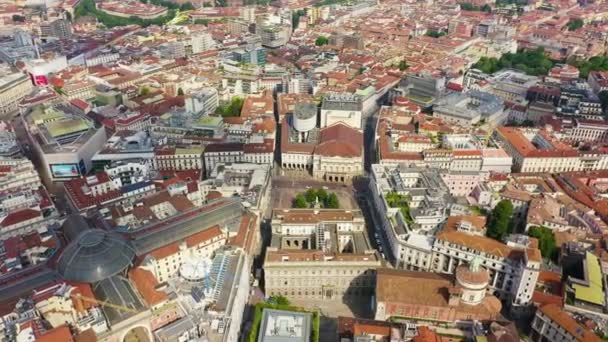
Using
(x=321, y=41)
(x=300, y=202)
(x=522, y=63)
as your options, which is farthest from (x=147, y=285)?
(x=522, y=63)

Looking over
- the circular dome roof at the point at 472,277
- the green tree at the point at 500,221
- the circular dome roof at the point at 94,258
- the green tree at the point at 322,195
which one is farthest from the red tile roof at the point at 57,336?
→ the green tree at the point at 500,221

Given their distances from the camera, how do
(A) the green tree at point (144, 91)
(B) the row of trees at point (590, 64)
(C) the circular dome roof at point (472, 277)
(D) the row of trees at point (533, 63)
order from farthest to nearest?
1. (D) the row of trees at point (533, 63)
2. (B) the row of trees at point (590, 64)
3. (A) the green tree at point (144, 91)
4. (C) the circular dome roof at point (472, 277)

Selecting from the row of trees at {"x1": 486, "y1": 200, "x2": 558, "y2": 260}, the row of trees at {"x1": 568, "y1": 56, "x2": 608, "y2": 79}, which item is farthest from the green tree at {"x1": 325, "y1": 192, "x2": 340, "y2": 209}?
the row of trees at {"x1": 568, "y1": 56, "x2": 608, "y2": 79}

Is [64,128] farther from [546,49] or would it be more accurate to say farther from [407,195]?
[546,49]

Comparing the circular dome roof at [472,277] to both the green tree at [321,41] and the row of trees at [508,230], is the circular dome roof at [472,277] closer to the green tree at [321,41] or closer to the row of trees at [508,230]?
the row of trees at [508,230]

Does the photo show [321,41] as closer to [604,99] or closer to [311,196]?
[604,99]

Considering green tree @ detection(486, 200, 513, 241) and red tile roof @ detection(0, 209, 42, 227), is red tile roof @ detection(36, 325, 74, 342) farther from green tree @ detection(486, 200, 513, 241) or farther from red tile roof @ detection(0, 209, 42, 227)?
green tree @ detection(486, 200, 513, 241)

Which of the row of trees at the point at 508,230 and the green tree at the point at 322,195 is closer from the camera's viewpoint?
the row of trees at the point at 508,230
